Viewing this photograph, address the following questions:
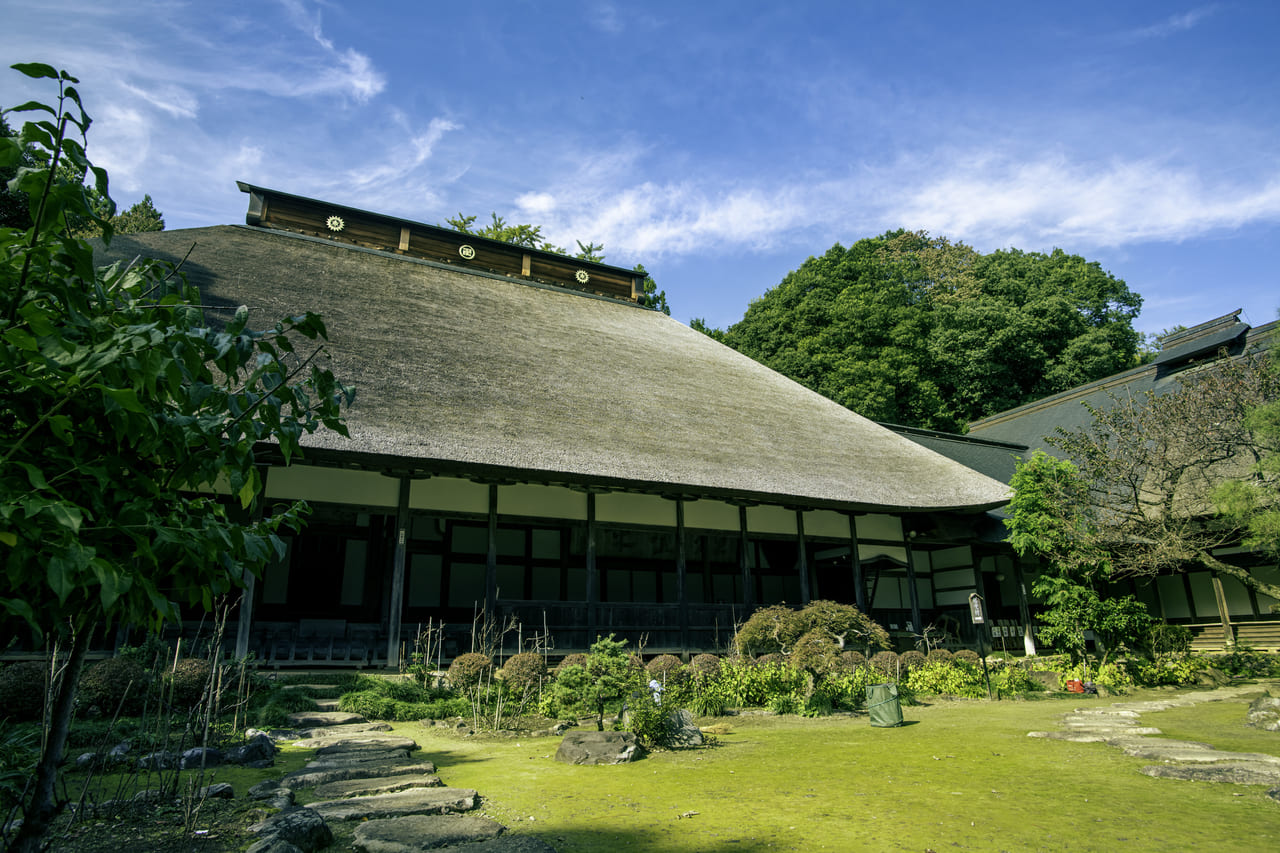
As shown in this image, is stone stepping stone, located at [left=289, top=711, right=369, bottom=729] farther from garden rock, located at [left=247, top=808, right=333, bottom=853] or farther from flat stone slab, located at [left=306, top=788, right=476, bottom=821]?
garden rock, located at [left=247, top=808, right=333, bottom=853]

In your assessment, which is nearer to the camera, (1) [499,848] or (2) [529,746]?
(1) [499,848]

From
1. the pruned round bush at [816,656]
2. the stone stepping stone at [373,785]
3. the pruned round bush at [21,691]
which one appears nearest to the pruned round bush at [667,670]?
the pruned round bush at [816,656]

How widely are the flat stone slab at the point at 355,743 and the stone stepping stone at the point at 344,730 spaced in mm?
131

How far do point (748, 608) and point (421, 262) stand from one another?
11.3 meters

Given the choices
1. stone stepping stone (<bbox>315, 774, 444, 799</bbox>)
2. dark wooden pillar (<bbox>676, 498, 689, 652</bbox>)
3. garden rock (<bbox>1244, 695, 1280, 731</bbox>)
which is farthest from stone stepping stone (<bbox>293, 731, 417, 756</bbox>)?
garden rock (<bbox>1244, 695, 1280, 731</bbox>)

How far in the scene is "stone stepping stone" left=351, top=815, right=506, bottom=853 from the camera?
342 centimetres

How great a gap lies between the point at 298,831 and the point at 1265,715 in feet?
29.5

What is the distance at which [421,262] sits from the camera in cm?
1759

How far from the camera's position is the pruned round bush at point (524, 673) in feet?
27.8

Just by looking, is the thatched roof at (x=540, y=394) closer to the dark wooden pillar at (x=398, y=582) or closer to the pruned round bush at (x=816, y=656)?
the dark wooden pillar at (x=398, y=582)

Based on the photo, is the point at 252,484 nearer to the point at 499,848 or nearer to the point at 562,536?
the point at 499,848

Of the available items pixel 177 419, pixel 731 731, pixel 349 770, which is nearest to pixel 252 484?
pixel 177 419

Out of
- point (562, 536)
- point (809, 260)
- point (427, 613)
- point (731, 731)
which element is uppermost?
point (809, 260)

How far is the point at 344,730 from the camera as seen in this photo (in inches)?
274
